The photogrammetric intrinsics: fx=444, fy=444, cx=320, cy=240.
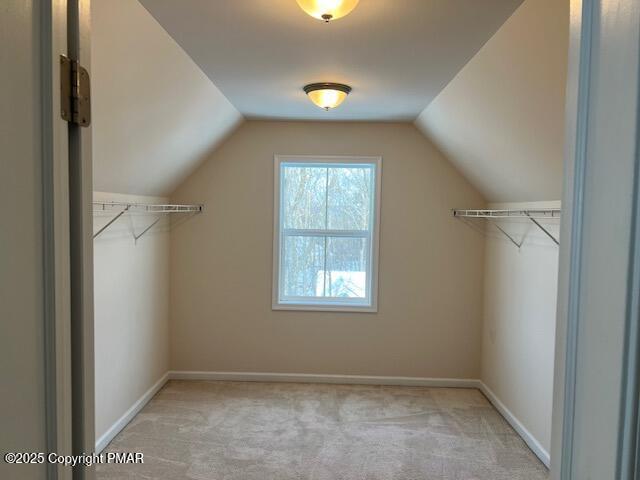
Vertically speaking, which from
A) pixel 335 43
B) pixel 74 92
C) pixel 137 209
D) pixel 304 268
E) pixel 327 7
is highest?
pixel 335 43

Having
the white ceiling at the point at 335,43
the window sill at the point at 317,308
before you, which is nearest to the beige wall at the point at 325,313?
the window sill at the point at 317,308

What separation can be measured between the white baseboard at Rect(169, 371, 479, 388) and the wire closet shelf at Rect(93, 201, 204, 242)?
1.50m

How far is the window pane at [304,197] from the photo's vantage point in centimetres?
421

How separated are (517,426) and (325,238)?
7.24 ft

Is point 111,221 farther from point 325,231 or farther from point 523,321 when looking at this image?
point 523,321

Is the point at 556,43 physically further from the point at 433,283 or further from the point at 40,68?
the point at 433,283

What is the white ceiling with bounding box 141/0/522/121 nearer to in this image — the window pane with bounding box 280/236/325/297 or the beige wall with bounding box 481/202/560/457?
the beige wall with bounding box 481/202/560/457

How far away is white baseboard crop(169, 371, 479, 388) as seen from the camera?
4098 mm

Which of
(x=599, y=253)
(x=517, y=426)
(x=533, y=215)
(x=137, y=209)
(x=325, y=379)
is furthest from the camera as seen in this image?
(x=325, y=379)

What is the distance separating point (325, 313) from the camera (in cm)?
416

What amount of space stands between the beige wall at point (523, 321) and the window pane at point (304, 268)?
1.54 metres

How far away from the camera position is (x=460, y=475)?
267 cm

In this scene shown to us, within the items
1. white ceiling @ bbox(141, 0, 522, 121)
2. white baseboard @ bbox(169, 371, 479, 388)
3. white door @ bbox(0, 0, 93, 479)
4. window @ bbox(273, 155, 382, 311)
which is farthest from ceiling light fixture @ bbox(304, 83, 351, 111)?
white baseboard @ bbox(169, 371, 479, 388)

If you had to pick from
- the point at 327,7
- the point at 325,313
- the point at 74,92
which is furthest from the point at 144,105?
the point at 325,313
